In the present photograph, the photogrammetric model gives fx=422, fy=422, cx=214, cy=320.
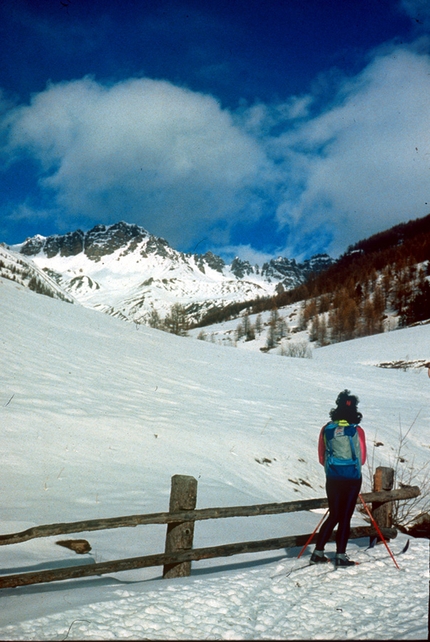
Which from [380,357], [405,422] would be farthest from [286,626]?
[380,357]

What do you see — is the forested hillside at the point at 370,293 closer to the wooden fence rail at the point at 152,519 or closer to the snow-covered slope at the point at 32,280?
the snow-covered slope at the point at 32,280

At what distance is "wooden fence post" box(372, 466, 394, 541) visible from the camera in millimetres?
6410

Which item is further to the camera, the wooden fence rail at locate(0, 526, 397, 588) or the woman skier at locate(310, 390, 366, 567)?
the woman skier at locate(310, 390, 366, 567)

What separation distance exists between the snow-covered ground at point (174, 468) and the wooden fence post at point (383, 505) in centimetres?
30

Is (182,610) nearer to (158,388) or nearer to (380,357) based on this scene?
(158,388)

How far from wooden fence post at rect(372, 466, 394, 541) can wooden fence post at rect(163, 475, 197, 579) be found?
10.4 ft

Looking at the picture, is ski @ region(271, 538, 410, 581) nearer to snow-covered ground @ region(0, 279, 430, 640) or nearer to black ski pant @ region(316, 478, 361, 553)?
snow-covered ground @ region(0, 279, 430, 640)

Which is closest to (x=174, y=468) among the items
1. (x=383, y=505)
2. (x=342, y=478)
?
(x=383, y=505)

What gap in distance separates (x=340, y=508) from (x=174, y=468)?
5.97 meters

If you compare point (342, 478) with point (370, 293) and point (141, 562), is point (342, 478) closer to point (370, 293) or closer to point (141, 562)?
point (141, 562)

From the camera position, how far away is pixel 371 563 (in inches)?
205

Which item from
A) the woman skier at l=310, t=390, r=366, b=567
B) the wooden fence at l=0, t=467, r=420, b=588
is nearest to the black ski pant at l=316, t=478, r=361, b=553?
the woman skier at l=310, t=390, r=366, b=567

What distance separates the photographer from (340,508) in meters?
5.09

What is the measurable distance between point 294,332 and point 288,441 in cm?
9228
